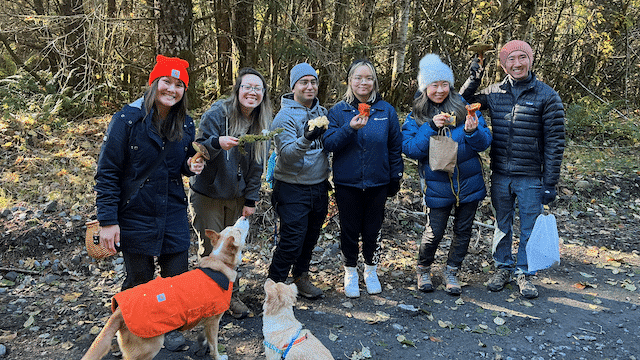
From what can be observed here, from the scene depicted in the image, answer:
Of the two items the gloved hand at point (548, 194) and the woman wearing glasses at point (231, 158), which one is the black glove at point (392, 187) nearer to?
the woman wearing glasses at point (231, 158)

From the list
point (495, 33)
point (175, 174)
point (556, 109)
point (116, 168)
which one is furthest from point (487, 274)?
point (495, 33)

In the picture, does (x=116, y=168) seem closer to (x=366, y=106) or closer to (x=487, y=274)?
(x=366, y=106)

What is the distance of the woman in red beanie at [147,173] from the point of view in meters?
3.33

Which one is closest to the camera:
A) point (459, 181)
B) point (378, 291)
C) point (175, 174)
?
point (175, 174)

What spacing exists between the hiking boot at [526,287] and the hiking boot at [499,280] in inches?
5.6

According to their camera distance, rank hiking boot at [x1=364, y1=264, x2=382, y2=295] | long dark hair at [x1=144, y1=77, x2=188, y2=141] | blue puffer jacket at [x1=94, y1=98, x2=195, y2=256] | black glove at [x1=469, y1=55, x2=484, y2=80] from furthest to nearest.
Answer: hiking boot at [x1=364, y1=264, x2=382, y2=295] → black glove at [x1=469, y1=55, x2=484, y2=80] → long dark hair at [x1=144, y1=77, x2=188, y2=141] → blue puffer jacket at [x1=94, y1=98, x2=195, y2=256]

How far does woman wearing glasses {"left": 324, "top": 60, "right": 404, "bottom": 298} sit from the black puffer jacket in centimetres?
127

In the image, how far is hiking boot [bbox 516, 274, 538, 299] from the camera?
16.6 ft

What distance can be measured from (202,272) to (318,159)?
175 centimetres

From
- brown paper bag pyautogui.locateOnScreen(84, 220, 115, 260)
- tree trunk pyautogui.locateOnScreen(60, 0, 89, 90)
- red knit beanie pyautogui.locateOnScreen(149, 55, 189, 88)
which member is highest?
tree trunk pyautogui.locateOnScreen(60, 0, 89, 90)

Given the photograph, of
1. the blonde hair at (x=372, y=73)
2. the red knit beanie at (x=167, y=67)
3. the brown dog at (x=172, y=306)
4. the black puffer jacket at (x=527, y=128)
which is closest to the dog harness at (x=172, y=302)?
the brown dog at (x=172, y=306)

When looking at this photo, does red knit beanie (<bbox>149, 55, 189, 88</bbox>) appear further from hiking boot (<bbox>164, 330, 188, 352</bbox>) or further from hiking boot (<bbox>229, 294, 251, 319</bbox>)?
hiking boot (<bbox>229, 294, 251, 319</bbox>)

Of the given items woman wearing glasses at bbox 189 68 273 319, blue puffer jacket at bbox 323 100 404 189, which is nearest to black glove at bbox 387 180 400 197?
blue puffer jacket at bbox 323 100 404 189

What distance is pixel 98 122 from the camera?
9.38 metres
